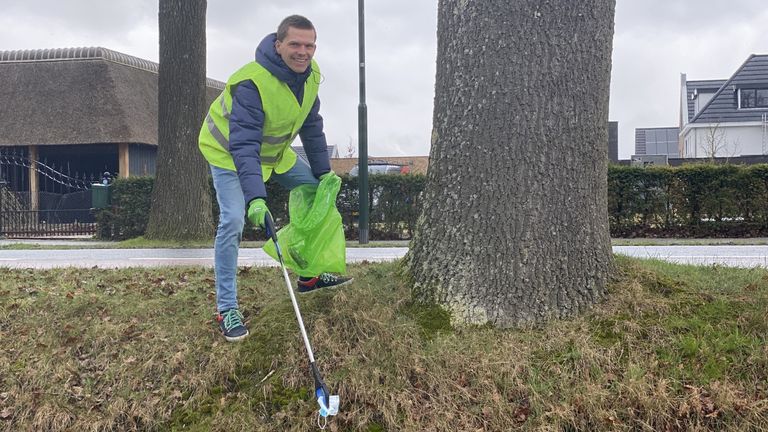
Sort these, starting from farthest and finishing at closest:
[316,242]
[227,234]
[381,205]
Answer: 1. [381,205]
2. [316,242]
3. [227,234]

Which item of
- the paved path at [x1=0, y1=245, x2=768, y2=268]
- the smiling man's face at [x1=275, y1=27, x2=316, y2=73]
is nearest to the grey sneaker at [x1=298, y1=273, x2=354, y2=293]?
the smiling man's face at [x1=275, y1=27, x2=316, y2=73]

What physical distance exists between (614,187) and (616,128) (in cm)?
1764

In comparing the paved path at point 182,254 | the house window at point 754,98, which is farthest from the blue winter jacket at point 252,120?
the house window at point 754,98

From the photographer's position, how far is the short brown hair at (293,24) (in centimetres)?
360

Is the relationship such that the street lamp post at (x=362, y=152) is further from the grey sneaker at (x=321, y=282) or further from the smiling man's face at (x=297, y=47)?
the smiling man's face at (x=297, y=47)

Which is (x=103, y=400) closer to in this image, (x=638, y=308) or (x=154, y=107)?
(x=638, y=308)

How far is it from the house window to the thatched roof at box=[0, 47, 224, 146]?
97.3ft

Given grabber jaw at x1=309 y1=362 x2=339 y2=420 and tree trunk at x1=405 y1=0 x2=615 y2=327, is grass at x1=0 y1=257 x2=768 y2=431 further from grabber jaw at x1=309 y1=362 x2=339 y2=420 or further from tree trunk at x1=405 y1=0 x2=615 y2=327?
tree trunk at x1=405 y1=0 x2=615 y2=327

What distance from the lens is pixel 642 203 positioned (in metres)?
13.4


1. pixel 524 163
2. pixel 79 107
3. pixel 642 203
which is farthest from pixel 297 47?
pixel 79 107

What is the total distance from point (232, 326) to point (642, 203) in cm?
1156

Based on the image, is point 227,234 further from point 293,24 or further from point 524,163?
point 524,163

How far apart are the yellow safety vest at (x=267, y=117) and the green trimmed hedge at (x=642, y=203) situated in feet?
30.8

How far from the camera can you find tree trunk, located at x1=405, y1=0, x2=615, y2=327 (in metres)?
3.49
